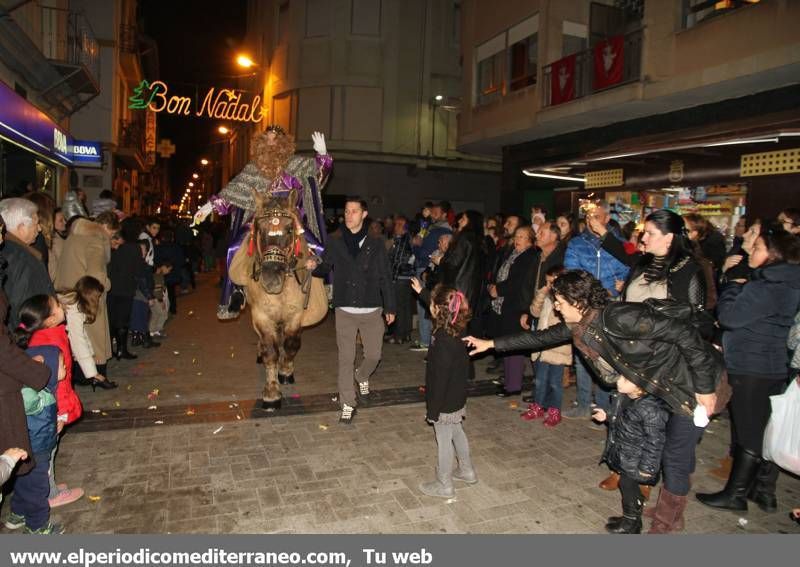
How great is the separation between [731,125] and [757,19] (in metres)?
1.71

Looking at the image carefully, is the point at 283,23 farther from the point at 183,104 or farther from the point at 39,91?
the point at 39,91

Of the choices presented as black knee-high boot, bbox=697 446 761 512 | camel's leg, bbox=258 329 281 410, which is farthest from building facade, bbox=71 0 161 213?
black knee-high boot, bbox=697 446 761 512

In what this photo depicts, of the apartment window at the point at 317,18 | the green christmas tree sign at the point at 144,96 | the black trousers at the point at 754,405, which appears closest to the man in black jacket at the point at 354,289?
the black trousers at the point at 754,405

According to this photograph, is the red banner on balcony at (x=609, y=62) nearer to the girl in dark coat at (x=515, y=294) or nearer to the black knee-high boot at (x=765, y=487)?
the girl in dark coat at (x=515, y=294)

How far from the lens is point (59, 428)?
3680 millimetres

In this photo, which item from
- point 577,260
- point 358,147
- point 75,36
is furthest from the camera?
point 358,147

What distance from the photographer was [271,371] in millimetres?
6062

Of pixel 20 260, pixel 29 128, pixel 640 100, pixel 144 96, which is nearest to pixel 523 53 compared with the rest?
pixel 640 100

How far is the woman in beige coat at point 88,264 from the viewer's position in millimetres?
6594

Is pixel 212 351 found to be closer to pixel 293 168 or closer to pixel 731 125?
pixel 293 168

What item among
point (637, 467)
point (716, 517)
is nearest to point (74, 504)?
point (637, 467)

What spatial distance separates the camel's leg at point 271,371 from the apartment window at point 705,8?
9.75 meters

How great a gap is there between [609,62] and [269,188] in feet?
29.6

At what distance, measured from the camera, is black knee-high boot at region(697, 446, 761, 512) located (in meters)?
4.02
